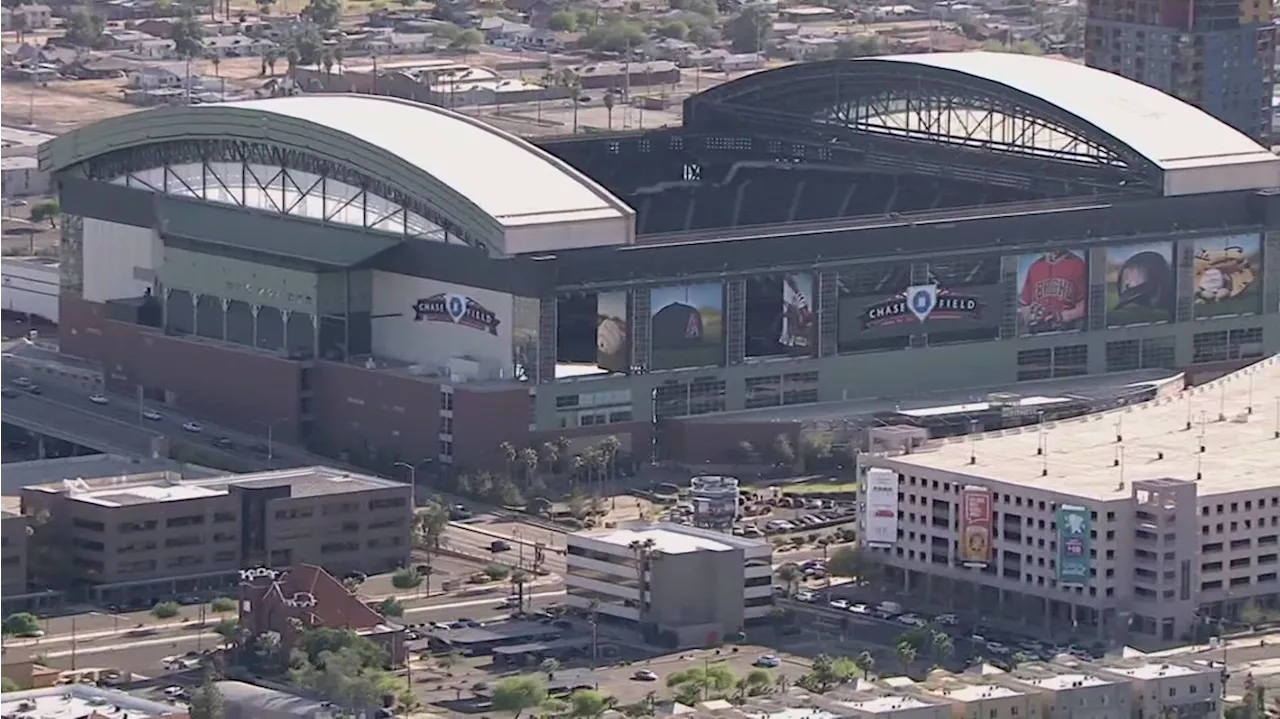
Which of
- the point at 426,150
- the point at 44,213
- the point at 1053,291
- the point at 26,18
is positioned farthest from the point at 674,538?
the point at 26,18

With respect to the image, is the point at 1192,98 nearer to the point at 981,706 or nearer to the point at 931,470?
the point at 931,470

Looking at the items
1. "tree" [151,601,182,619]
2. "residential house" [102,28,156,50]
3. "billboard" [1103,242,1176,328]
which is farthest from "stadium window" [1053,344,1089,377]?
"residential house" [102,28,156,50]

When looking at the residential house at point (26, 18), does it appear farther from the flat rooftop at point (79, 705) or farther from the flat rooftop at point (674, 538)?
the flat rooftop at point (79, 705)

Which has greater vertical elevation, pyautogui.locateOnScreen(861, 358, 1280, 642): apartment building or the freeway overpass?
pyautogui.locateOnScreen(861, 358, 1280, 642): apartment building

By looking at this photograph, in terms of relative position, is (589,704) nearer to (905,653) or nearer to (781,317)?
(905,653)

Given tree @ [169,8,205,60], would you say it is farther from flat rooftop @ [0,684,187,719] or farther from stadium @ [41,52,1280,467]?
flat rooftop @ [0,684,187,719]

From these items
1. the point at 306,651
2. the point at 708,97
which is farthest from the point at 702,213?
the point at 306,651
